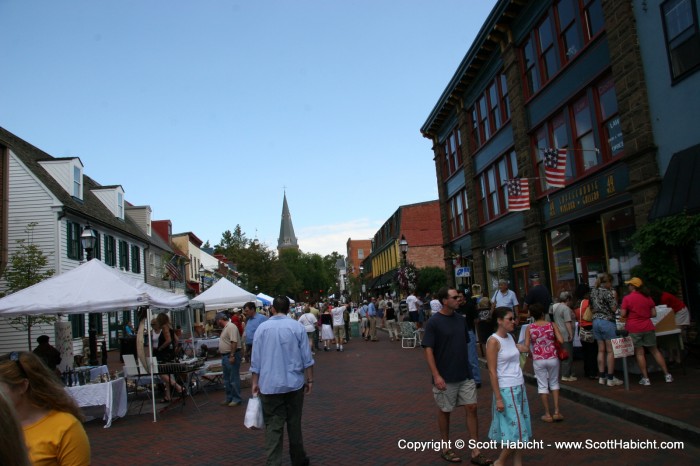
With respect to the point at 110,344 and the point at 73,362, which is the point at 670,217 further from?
the point at 110,344

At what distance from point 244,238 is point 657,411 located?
53270 mm

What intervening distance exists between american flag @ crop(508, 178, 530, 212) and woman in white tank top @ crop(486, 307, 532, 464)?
11.8 m

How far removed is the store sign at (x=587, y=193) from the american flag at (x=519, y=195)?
3.14 ft

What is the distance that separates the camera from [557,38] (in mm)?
16438

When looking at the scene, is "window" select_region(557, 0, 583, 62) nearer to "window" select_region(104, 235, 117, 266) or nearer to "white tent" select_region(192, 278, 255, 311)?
"white tent" select_region(192, 278, 255, 311)

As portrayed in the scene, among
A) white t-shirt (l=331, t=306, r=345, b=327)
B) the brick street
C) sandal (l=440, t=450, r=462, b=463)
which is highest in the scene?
white t-shirt (l=331, t=306, r=345, b=327)

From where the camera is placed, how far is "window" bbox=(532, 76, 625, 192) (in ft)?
46.2

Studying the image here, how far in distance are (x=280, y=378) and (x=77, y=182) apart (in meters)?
25.3

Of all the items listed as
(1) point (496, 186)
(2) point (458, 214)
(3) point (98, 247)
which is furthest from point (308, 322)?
(3) point (98, 247)

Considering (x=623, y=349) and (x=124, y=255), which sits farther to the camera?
(x=124, y=255)

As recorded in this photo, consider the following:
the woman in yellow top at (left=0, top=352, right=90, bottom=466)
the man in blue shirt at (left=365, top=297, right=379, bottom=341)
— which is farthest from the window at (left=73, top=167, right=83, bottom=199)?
the woman in yellow top at (left=0, top=352, right=90, bottom=466)

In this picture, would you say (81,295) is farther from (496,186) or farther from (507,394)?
(496,186)

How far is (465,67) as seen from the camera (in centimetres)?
2377

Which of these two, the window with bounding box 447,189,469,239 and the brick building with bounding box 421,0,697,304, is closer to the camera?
the brick building with bounding box 421,0,697,304
